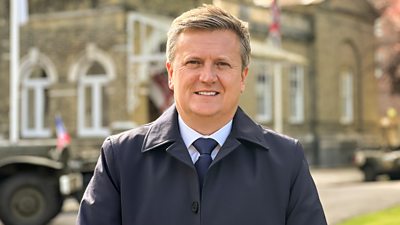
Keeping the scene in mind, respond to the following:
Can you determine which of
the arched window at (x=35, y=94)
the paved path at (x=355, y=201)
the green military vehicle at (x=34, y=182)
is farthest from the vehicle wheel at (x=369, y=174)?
the green military vehicle at (x=34, y=182)

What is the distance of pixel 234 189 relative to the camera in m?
2.52

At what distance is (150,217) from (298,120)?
25550 millimetres

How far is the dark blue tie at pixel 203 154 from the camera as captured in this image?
256cm

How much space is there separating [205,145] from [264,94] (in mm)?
23575

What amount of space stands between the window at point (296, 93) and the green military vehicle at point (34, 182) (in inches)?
654

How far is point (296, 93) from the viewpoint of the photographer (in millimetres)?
27969

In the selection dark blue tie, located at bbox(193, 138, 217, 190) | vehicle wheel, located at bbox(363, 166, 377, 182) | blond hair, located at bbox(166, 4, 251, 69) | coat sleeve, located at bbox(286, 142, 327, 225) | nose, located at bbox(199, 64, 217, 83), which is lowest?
vehicle wheel, located at bbox(363, 166, 377, 182)

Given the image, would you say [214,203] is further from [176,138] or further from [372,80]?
[372,80]

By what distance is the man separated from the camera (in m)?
2.50

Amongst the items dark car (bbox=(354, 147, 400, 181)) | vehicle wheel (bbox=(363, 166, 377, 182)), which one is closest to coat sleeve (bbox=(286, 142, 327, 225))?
dark car (bbox=(354, 147, 400, 181))

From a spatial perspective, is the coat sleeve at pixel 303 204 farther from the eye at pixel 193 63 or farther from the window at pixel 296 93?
the window at pixel 296 93

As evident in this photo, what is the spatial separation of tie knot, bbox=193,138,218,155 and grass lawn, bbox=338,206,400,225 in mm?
7842

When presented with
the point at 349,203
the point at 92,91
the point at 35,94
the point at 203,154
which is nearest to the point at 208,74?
the point at 203,154

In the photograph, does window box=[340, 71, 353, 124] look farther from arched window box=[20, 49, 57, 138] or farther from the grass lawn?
the grass lawn
